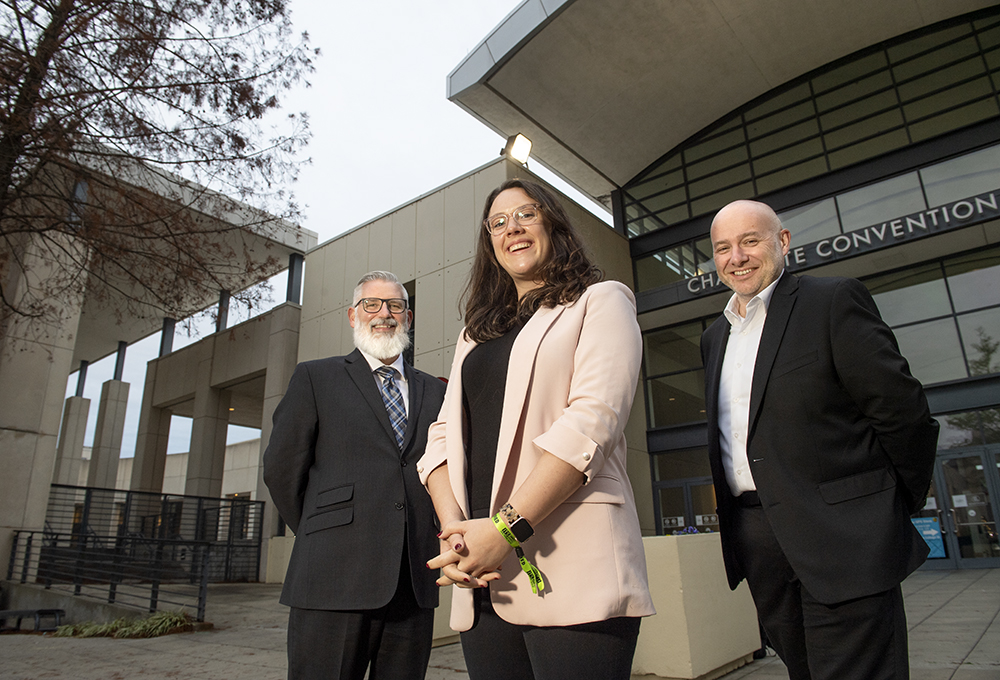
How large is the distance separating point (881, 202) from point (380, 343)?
602 inches

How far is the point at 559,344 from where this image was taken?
58.8 inches

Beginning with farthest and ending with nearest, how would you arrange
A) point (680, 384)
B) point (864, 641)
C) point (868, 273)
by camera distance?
point (680, 384), point (868, 273), point (864, 641)

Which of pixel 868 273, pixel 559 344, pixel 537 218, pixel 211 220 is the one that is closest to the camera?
pixel 559 344

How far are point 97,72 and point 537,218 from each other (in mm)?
6218

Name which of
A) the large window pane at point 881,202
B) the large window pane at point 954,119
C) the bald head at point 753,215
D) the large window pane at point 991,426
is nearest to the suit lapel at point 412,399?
the bald head at point 753,215

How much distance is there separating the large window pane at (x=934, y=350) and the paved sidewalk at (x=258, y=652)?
564cm

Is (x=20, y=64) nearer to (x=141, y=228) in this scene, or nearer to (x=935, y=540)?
(x=141, y=228)

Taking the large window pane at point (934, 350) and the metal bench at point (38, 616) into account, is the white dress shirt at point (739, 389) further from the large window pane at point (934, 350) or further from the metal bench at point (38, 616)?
the large window pane at point (934, 350)

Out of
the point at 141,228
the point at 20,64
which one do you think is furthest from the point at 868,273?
the point at 20,64

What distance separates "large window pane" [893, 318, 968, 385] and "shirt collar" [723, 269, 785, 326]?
13.1 metres

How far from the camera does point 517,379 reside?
1.48 meters

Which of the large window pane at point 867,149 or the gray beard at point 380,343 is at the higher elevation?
the large window pane at point 867,149

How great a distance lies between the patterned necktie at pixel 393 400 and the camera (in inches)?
96.9

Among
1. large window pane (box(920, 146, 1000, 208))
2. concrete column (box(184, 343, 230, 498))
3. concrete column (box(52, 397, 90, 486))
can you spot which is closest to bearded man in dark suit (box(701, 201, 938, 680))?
large window pane (box(920, 146, 1000, 208))
